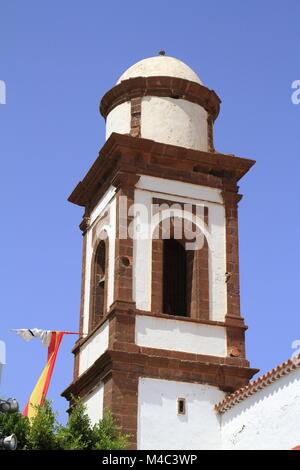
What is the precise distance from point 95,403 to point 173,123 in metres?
8.20

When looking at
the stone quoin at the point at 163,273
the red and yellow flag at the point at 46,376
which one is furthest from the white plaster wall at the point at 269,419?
the red and yellow flag at the point at 46,376

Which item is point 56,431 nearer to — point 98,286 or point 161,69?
point 98,286

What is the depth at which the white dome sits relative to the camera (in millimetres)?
28562

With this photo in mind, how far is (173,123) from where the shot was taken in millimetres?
27828

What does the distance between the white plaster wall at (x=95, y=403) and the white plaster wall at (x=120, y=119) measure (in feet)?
24.5

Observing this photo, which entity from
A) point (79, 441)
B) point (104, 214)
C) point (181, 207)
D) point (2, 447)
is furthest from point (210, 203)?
point (2, 447)

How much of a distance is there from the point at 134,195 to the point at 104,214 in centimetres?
149

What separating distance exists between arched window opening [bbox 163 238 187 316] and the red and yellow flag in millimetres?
3015

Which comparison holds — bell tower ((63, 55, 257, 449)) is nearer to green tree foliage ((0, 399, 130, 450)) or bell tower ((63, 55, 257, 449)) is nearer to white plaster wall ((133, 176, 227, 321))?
white plaster wall ((133, 176, 227, 321))

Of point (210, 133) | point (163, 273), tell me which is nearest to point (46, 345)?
point (163, 273)

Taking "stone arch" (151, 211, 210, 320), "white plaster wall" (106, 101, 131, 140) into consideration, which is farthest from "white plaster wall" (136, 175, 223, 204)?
"white plaster wall" (106, 101, 131, 140)

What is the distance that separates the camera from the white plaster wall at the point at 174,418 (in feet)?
76.4

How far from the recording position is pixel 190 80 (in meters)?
28.5
